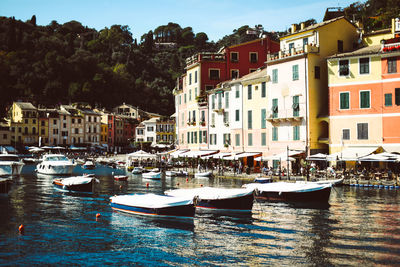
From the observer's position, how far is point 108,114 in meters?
143

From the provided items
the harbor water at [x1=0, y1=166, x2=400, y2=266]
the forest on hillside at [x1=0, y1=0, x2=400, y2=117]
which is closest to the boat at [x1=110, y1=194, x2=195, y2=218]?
the harbor water at [x1=0, y1=166, x2=400, y2=266]

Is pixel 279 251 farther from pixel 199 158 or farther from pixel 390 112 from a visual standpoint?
pixel 199 158

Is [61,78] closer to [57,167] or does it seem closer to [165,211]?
[57,167]

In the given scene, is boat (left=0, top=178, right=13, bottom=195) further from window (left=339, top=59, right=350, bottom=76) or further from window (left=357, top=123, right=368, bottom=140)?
window (left=339, top=59, right=350, bottom=76)

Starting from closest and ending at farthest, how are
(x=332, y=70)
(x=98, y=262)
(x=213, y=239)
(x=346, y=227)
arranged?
(x=98, y=262), (x=213, y=239), (x=346, y=227), (x=332, y=70)

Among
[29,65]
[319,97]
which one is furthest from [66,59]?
[319,97]

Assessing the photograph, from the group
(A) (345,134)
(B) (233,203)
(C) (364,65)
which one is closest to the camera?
(B) (233,203)

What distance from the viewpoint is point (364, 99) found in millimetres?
48562

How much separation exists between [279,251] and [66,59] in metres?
148

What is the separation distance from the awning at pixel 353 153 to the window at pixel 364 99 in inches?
186

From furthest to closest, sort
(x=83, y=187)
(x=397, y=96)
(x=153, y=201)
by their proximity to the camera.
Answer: (x=397, y=96), (x=83, y=187), (x=153, y=201)

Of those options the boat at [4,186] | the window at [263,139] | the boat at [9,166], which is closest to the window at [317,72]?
the window at [263,139]

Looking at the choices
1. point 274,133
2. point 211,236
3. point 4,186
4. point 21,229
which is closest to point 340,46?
point 274,133

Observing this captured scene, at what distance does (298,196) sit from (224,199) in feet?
23.7
